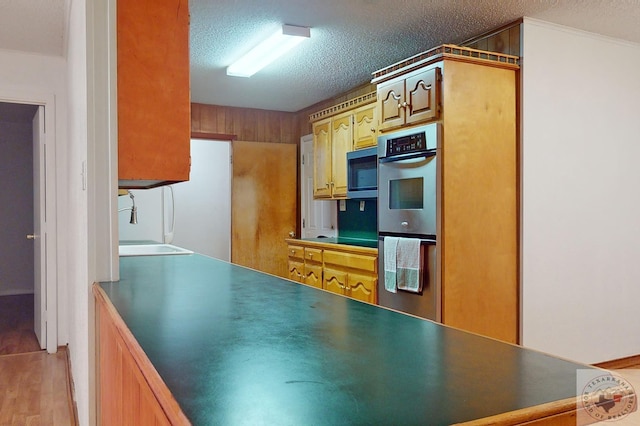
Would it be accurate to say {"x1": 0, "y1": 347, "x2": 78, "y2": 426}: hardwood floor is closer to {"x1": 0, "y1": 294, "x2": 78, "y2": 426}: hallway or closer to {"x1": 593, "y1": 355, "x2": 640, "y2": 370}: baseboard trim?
{"x1": 0, "y1": 294, "x2": 78, "y2": 426}: hallway

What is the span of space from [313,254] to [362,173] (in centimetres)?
94

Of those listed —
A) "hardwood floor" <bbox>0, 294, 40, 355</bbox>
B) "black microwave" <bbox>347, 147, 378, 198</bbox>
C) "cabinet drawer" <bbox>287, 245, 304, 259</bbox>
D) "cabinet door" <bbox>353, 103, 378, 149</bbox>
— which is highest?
"cabinet door" <bbox>353, 103, 378, 149</bbox>

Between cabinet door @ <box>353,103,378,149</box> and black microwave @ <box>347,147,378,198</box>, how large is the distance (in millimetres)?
97

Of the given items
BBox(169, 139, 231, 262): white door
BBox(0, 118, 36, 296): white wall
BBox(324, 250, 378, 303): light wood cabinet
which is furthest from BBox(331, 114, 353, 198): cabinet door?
BBox(0, 118, 36, 296): white wall

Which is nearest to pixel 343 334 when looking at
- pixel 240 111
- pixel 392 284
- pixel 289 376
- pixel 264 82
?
pixel 289 376

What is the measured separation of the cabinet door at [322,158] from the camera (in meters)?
4.94

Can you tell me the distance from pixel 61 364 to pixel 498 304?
3287 mm

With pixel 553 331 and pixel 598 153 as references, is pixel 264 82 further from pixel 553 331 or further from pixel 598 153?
pixel 553 331

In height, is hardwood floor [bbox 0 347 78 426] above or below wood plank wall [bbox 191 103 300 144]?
below

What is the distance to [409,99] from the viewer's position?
10.7 feet

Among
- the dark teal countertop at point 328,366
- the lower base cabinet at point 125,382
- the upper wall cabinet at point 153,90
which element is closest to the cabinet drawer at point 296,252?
the upper wall cabinet at point 153,90

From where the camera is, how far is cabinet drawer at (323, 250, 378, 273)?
3748 mm

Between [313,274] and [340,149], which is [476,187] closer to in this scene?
[340,149]

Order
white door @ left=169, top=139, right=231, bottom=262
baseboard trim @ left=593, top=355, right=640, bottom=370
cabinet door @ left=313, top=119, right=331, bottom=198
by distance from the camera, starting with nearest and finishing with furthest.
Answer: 1. baseboard trim @ left=593, top=355, right=640, bottom=370
2. cabinet door @ left=313, top=119, right=331, bottom=198
3. white door @ left=169, top=139, right=231, bottom=262
